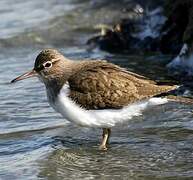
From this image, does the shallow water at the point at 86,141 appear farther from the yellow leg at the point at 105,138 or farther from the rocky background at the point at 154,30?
the rocky background at the point at 154,30

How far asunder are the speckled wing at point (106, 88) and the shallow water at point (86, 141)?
2.20ft

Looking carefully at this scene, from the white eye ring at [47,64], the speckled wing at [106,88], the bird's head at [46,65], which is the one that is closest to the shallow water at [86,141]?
the speckled wing at [106,88]

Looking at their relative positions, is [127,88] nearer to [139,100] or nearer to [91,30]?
[139,100]

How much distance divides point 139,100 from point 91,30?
335 inches

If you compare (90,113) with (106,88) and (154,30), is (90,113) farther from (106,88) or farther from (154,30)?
(154,30)

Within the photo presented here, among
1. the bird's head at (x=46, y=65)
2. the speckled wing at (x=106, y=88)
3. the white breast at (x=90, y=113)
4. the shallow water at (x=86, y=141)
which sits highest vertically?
the bird's head at (x=46, y=65)

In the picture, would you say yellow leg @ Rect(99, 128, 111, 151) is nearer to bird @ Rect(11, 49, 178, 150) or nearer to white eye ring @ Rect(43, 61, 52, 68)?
bird @ Rect(11, 49, 178, 150)

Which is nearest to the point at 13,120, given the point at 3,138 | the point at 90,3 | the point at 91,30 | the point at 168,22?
the point at 3,138

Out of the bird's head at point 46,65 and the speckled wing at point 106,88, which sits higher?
the bird's head at point 46,65

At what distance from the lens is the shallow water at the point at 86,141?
8.20m

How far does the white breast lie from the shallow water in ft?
1.41

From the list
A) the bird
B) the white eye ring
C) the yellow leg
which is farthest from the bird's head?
the yellow leg

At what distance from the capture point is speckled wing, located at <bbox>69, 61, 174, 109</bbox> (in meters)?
8.83

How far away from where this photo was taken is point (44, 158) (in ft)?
28.8
